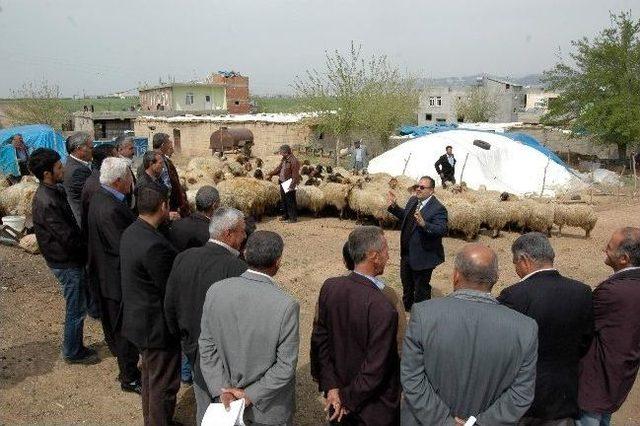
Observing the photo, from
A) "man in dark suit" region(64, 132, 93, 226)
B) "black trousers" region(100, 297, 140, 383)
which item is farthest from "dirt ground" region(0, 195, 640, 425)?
"man in dark suit" region(64, 132, 93, 226)

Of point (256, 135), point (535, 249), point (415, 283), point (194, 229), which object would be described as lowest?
point (415, 283)

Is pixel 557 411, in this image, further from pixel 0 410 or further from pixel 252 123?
pixel 252 123

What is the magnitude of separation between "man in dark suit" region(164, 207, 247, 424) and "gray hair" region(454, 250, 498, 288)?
1300 millimetres

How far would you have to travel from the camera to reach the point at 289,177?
11336mm

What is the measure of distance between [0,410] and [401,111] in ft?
93.9

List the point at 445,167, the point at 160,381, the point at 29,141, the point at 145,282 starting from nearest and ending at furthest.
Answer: the point at 145,282 < the point at 160,381 < the point at 445,167 < the point at 29,141

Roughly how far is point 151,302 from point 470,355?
2.25 m

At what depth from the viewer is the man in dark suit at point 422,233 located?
5.85m

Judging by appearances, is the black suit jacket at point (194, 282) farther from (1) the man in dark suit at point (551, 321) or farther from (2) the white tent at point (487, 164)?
(2) the white tent at point (487, 164)

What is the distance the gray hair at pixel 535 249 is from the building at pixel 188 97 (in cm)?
4825

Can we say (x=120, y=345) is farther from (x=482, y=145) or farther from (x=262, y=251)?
(x=482, y=145)

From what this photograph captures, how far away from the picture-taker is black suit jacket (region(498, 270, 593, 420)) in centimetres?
280

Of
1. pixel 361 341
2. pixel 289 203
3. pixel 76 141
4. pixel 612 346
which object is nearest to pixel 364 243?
pixel 361 341

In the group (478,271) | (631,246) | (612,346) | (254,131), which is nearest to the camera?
(478,271)
